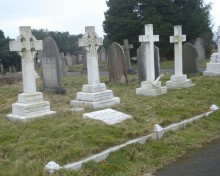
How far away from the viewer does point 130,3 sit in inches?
1344

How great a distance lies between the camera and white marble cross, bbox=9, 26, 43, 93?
30.9 ft

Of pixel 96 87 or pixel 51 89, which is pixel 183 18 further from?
pixel 96 87

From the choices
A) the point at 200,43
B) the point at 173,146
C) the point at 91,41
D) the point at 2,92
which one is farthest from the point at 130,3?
the point at 173,146

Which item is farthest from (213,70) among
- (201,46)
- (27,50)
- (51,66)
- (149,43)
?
(201,46)

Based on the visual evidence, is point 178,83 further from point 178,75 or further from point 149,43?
point 149,43

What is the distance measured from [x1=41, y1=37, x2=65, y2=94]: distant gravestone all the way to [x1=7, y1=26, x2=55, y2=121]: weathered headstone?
3970mm

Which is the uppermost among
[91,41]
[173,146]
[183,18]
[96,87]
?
[183,18]

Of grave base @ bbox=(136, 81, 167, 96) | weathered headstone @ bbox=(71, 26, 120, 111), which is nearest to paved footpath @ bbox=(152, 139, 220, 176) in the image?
weathered headstone @ bbox=(71, 26, 120, 111)

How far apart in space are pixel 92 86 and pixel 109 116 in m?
2.03

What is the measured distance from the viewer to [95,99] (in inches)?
419

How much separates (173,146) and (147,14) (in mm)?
26652

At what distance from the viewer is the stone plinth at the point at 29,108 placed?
9242mm

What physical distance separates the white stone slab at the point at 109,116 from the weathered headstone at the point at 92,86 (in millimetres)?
1402

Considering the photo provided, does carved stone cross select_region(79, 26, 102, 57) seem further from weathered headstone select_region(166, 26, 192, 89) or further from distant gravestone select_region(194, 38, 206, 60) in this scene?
distant gravestone select_region(194, 38, 206, 60)
